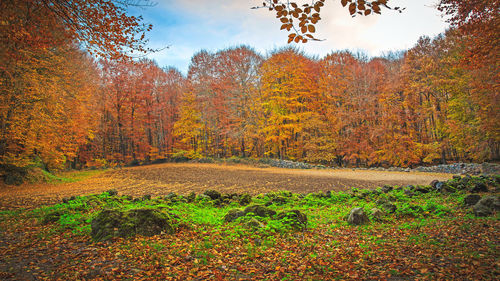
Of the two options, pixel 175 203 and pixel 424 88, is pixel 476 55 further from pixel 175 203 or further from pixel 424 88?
pixel 424 88

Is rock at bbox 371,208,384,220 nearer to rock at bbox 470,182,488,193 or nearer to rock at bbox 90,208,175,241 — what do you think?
rock at bbox 470,182,488,193

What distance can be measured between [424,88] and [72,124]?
2452 cm

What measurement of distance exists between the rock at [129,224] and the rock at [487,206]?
228 inches

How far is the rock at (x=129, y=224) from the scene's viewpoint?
13.3ft

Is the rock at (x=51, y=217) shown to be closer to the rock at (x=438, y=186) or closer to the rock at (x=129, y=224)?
the rock at (x=129, y=224)

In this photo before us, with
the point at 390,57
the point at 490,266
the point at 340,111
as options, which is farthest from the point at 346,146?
the point at 490,266

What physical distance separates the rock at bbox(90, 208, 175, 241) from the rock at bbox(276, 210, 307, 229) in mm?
2132

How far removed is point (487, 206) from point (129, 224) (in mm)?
6788

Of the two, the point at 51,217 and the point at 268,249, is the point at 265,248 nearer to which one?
the point at 268,249

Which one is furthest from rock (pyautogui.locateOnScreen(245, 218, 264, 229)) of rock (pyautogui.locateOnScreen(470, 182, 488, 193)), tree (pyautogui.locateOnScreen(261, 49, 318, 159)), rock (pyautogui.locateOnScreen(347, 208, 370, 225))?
tree (pyautogui.locateOnScreen(261, 49, 318, 159))

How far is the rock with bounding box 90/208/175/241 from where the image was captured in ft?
13.3

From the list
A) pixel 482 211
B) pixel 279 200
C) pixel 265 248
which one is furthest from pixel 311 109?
pixel 265 248

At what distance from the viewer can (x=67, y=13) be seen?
5.28 m

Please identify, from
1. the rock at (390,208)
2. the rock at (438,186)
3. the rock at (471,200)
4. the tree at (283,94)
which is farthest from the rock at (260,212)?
the tree at (283,94)
